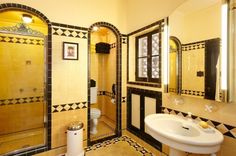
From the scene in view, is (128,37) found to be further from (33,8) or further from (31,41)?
(31,41)

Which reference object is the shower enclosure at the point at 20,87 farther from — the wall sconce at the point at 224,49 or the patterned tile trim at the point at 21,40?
the wall sconce at the point at 224,49

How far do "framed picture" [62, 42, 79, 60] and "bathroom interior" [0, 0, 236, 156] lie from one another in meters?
0.03

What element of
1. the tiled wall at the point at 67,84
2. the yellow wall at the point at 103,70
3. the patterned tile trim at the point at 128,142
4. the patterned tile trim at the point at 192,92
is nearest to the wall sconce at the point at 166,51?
the patterned tile trim at the point at 192,92

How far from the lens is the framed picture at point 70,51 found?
2.23 metres

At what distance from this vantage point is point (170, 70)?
194 cm

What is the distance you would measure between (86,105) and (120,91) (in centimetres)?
69

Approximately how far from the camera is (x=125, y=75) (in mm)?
2834

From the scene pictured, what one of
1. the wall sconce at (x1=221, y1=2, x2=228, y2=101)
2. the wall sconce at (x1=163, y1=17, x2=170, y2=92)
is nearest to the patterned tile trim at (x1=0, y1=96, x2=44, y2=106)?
the wall sconce at (x1=163, y1=17, x2=170, y2=92)

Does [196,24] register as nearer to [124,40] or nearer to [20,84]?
[124,40]

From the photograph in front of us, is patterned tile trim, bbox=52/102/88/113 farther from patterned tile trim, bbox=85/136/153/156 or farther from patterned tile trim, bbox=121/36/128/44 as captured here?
patterned tile trim, bbox=121/36/128/44

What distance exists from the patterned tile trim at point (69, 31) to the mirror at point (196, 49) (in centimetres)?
131

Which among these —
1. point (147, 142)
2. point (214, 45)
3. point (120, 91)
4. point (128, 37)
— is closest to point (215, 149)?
point (214, 45)

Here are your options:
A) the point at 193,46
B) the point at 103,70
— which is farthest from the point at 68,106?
the point at 193,46

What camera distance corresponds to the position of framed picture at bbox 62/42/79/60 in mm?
2229
